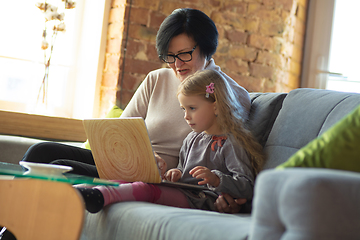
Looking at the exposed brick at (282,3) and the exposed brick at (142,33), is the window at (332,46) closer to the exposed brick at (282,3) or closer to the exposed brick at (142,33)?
the exposed brick at (282,3)

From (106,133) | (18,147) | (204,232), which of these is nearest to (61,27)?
(18,147)

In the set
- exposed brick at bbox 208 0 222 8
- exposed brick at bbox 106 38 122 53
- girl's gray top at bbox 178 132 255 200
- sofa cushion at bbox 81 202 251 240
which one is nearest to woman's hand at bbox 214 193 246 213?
girl's gray top at bbox 178 132 255 200

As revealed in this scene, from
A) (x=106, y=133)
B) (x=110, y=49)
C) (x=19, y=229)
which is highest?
(x=110, y=49)

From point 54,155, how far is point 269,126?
0.85 meters

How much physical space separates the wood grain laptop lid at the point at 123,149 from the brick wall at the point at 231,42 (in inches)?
47.3

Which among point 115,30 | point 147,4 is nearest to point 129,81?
point 115,30

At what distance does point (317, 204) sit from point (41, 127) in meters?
2.07

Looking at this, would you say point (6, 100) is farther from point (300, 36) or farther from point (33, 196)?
point (300, 36)

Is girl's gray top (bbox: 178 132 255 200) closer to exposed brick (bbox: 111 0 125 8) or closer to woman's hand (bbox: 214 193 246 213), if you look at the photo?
woman's hand (bbox: 214 193 246 213)

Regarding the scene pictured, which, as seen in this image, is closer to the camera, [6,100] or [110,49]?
[110,49]

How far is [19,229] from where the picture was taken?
925mm

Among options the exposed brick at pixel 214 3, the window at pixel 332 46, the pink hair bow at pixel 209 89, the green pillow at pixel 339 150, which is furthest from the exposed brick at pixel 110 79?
the green pillow at pixel 339 150

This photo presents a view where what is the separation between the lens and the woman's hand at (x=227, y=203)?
123cm

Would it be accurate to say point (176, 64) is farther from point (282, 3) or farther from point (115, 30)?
point (282, 3)
